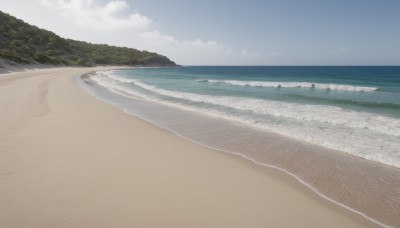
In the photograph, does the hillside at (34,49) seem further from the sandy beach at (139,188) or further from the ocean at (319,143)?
the sandy beach at (139,188)

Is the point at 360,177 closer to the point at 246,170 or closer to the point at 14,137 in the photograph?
the point at 246,170

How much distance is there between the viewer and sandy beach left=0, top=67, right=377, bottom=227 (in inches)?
122

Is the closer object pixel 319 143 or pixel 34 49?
pixel 319 143

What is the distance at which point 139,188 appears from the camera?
382 cm

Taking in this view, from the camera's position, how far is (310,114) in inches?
423

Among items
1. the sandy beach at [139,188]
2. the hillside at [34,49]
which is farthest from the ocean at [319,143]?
the hillside at [34,49]

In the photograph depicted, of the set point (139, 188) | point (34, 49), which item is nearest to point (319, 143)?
point (139, 188)

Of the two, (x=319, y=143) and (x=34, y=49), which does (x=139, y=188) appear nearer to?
(x=319, y=143)

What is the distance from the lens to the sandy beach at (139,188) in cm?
311

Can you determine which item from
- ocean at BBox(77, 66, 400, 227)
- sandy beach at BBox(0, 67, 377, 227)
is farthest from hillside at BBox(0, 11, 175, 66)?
sandy beach at BBox(0, 67, 377, 227)

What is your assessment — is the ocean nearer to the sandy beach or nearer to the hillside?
the sandy beach

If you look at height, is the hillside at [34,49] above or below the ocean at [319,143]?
above

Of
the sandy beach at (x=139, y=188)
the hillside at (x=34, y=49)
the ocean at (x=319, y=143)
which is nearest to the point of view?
the sandy beach at (x=139, y=188)

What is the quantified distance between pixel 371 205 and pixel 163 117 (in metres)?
7.90
